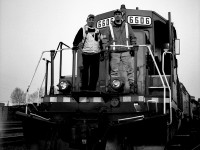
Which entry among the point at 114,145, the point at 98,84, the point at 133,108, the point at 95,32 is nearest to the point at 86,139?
the point at 114,145

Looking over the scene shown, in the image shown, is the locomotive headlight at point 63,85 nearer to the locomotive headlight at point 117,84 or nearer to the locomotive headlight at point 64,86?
the locomotive headlight at point 64,86

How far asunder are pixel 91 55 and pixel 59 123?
156 cm

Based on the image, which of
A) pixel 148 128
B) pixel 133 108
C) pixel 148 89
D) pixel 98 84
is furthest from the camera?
pixel 98 84

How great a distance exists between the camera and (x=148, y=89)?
5164mm

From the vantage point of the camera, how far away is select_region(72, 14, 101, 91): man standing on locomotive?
17.6ft

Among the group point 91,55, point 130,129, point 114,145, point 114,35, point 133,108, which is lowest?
point 114,145

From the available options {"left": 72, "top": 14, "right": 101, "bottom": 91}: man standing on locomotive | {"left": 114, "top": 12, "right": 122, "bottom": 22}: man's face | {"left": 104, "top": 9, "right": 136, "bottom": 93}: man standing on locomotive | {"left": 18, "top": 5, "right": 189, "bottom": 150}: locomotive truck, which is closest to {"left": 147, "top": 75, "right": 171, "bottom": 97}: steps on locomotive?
{"left": 18, "top": 5, "right": 189, "bottom": 150}: locomotive truck

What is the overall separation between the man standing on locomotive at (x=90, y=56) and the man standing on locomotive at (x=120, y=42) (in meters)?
0.32

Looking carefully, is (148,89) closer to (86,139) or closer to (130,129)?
(130,129)

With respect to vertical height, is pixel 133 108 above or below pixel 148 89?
below

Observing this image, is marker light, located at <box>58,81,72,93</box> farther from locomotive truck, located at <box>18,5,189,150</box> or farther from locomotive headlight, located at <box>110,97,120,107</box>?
locomotive headlight, located at <box>110,97,120,107</box>

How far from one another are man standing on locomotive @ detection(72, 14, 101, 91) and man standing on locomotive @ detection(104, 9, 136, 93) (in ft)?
1.06

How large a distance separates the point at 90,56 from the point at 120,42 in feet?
2.56

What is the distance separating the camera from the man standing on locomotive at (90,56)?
5379mm
